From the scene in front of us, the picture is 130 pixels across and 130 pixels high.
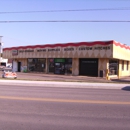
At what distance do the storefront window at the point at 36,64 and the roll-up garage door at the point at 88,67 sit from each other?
8.39 metres

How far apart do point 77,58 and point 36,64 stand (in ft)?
32.8

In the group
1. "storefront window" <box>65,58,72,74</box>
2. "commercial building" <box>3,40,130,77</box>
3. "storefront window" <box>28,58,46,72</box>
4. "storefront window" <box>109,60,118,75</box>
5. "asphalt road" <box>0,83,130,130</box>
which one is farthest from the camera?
"storefront window" <box>28,58,46,72</box>

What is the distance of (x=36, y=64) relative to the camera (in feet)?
132

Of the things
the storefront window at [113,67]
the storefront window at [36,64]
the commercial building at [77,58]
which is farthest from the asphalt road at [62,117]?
the storefront window at [36,64]

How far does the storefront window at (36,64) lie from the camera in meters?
39.2

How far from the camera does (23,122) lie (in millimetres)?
5938

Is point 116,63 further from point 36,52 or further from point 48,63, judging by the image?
point 36,52

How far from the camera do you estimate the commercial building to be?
31.2m

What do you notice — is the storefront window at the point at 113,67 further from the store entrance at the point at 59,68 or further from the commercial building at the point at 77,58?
the store entrance at the point at 59,68

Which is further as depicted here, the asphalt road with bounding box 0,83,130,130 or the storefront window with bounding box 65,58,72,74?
the storefront window with bounding box 65,58,72,74

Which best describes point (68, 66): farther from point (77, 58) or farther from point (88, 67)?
point (88, 67)

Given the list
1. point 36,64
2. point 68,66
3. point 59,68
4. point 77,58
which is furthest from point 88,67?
point 36,64

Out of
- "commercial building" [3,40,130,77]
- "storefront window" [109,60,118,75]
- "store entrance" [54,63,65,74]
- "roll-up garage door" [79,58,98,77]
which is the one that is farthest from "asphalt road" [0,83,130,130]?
"store entrance" [54,63,65,74]

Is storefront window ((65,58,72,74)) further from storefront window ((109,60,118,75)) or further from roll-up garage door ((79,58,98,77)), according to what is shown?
storefront window ((109,60,118,75))
